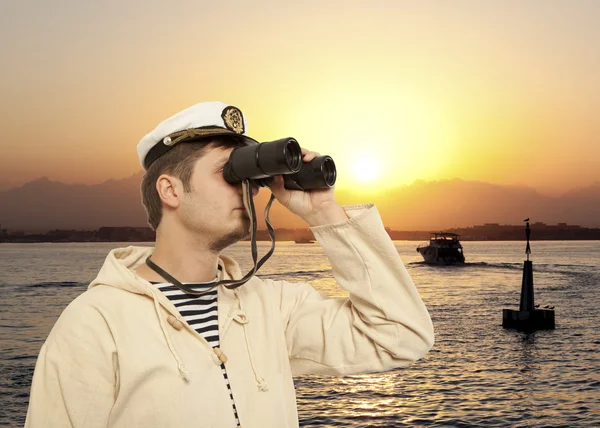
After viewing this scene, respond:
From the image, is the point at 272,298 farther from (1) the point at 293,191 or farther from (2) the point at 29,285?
(2) the point at 29,285

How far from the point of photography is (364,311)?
2428 mm

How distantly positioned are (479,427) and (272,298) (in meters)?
24.4

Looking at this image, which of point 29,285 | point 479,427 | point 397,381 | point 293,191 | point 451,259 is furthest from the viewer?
point 451,259

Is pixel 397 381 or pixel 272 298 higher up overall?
pixel 272 298

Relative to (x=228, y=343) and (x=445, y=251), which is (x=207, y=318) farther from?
(x=445, y=251)

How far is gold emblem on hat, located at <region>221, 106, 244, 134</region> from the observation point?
239 centimetres

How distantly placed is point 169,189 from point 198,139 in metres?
0.22

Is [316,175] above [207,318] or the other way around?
above

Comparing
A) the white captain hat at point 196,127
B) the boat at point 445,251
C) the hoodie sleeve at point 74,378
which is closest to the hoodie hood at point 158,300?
the hoodie sleeve at point 74,378

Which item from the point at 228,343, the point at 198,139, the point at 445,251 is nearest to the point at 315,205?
the point at 198,139

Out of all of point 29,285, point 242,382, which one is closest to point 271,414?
point 242,382

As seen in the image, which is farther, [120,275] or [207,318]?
[207,318]

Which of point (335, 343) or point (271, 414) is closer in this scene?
point (271, 414)

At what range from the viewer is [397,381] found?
3491 cm
